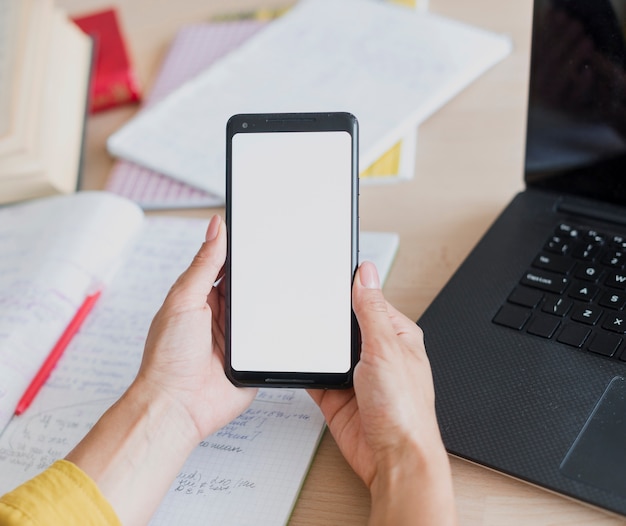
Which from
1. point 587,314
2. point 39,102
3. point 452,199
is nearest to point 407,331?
point 587,314

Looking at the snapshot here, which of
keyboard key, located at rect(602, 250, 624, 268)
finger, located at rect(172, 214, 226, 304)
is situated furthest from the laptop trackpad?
finger, located at rect(172, 214, 226, 304)

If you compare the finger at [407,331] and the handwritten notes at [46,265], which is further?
the handwritten notes at [46,265]

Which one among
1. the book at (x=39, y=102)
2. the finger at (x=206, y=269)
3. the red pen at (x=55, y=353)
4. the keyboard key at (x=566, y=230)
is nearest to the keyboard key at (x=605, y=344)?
the keyboard key at (x=566, y=230)

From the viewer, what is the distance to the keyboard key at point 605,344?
538 millimetres

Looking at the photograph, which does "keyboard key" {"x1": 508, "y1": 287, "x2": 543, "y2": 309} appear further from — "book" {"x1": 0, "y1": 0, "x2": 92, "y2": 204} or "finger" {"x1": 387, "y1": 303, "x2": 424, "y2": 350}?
"book" {"x1": 0, "y1": 0, "x2": 92, "y2": 204}

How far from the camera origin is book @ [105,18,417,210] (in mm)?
792

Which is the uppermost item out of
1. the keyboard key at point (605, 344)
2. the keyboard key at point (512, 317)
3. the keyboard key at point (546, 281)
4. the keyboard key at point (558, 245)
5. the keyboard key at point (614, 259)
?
the keyboard key at point (614, 259)

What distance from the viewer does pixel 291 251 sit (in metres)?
0.56

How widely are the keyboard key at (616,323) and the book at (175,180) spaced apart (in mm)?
281

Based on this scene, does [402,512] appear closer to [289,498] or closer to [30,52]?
[289,498]

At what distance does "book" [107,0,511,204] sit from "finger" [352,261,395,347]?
0.26 meters

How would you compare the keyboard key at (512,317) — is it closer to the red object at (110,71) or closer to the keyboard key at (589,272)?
the keyboard key at (589,272)

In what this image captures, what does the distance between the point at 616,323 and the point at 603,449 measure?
103 millimetres

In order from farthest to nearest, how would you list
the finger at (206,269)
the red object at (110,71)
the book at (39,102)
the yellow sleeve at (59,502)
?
the red object at (110,71) < the book at (39,102) < the finger at (206,269) < the yellow sleeve at (59,502)
